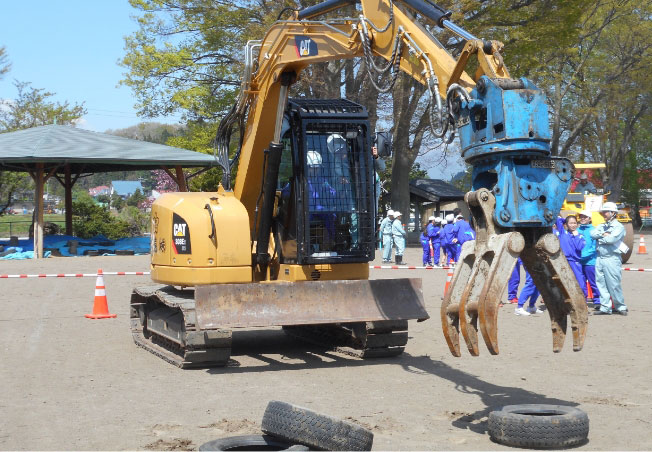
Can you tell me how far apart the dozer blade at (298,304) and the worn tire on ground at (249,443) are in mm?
3417

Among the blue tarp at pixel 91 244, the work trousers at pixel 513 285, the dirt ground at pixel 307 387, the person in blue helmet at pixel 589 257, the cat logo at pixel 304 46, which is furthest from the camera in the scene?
the blue tarp at pixel 91 244

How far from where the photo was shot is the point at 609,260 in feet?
49.8

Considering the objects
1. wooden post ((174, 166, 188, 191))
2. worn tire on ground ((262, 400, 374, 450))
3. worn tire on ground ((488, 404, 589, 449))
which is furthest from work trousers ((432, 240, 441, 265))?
worn tire on ground ((262, 400, 374, 450))

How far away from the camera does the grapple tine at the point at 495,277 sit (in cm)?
640

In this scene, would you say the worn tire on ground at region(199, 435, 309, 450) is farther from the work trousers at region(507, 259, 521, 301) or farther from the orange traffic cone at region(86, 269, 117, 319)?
the work trousers at region(507, 259, 521, 301)

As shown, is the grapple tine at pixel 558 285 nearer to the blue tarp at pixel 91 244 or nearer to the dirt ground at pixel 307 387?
the dirt ground at pixel 307 387

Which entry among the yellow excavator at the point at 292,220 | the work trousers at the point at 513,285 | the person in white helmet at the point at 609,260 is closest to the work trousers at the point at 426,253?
the work trousers at the point at 513,285

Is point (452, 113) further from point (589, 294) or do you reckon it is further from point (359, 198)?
point (589, 294)

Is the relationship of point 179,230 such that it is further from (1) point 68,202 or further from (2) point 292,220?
(1) point 68,202

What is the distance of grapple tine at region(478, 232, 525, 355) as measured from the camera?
6.40 metres

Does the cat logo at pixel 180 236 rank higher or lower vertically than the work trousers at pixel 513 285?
higher

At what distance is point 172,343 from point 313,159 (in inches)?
121

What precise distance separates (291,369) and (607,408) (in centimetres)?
382

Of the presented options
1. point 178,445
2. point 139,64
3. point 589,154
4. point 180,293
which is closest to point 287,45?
point 180,293
